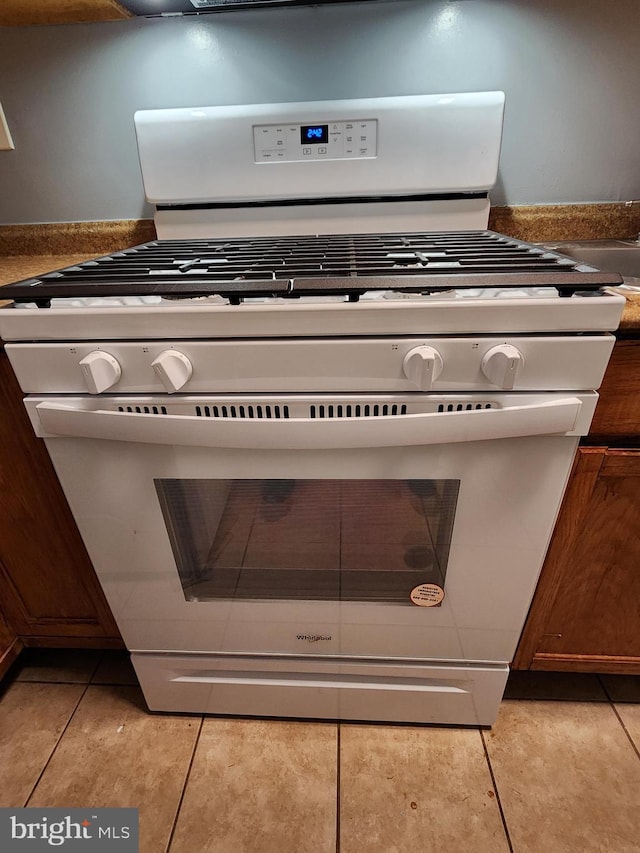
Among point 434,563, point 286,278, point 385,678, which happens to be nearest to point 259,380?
point 286,278

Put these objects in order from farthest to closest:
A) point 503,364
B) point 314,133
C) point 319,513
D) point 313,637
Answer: point 314,133, point 313,637, point 319,513, point 503,364

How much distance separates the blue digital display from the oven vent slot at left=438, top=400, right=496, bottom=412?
2.32 feet

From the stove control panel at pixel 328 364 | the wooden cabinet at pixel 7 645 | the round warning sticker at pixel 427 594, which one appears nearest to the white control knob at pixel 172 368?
the stove control panel at pixel 328 364

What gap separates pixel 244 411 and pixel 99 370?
190 mm

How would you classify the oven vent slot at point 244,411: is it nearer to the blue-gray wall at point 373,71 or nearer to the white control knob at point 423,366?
the white control knob at point 423,366

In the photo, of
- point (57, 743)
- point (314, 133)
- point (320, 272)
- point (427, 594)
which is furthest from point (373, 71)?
point (57, 743)

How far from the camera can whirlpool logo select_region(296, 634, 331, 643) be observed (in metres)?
0.83

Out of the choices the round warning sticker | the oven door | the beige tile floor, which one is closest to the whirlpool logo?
the oven door

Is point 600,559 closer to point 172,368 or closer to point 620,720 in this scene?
point 620,720

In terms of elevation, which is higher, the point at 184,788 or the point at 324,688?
the point at 324,688

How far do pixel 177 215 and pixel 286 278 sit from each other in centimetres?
62

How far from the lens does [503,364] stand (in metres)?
0.55

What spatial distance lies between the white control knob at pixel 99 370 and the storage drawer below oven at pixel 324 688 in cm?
59

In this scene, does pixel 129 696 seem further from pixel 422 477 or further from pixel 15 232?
pixel 15 232
